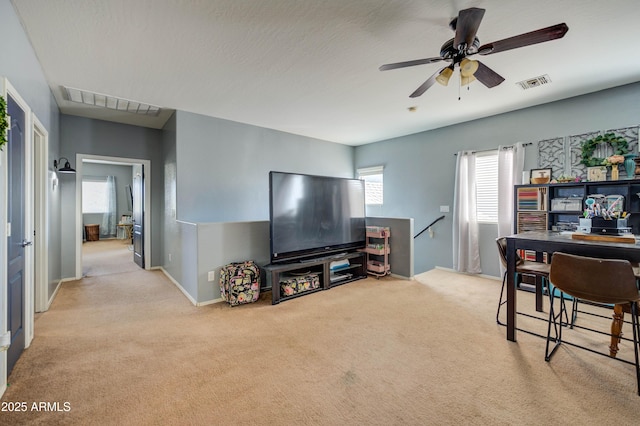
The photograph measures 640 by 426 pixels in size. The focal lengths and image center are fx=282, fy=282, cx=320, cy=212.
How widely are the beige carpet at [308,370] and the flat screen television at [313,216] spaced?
82 cm

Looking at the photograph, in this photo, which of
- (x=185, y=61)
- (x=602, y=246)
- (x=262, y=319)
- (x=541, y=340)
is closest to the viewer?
(x=602, y=246)

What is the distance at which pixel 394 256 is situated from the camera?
15.1ft

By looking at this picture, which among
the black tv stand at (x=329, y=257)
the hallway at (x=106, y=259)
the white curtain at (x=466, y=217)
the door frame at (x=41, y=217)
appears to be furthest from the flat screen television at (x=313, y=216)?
the hallway at (x=106, y=259)

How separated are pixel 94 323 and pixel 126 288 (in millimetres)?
1304

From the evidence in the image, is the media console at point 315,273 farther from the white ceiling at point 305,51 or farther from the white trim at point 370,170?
the white trim at point 370,170

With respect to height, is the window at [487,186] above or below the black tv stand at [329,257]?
above

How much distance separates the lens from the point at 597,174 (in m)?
3.34

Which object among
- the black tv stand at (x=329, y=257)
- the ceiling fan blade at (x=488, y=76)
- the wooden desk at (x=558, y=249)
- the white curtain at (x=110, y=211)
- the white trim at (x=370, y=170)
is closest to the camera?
the wooden desk at (x=558, y=249)

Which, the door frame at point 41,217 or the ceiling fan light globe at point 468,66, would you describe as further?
the door frame at point 41,217

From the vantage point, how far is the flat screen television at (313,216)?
353 cm

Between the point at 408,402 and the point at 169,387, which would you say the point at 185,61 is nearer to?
the point at 169,387

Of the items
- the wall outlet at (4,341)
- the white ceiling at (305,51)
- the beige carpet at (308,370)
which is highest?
the white ceiling at (305,51)

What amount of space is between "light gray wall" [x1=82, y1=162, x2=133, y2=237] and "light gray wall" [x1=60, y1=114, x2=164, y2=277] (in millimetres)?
5559

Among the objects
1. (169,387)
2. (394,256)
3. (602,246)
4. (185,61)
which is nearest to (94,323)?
(169,387)
